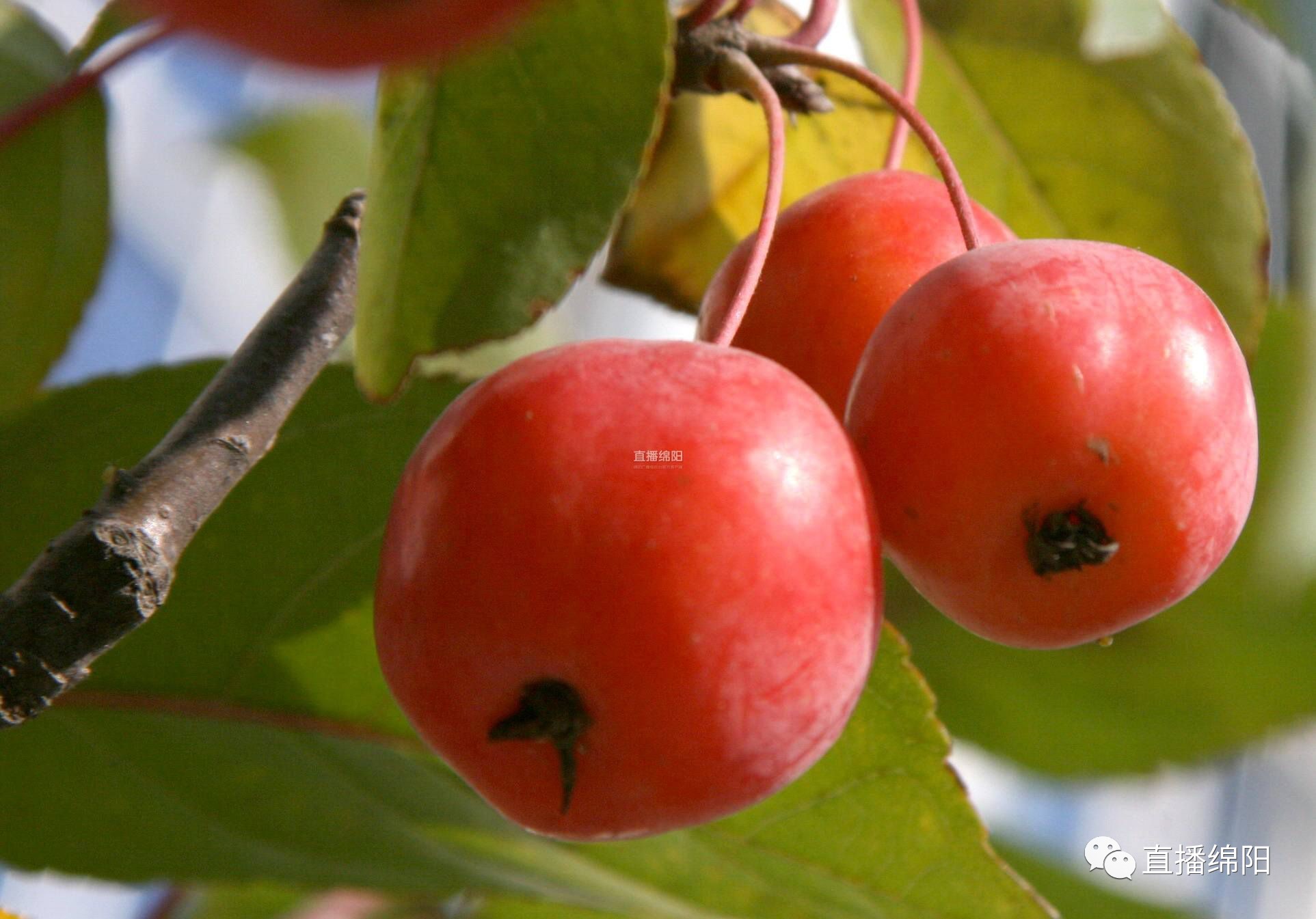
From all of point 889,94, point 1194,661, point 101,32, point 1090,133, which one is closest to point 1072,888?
point 1194,661

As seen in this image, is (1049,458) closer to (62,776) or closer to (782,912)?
(782,912)

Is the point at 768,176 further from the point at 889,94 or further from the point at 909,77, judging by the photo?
the point at 909,77

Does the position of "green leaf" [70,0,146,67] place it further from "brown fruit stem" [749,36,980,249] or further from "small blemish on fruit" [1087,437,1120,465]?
"small blemish on fruit" [1087,437,1120,465]

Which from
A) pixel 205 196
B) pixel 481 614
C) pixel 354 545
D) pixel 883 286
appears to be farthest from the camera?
pixel 205 196

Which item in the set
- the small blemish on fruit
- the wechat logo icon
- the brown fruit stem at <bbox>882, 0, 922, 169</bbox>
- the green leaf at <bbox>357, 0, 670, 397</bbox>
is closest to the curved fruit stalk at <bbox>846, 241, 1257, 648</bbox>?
the small blemish on fruit

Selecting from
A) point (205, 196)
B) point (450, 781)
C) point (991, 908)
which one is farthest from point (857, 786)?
point (205, 196)

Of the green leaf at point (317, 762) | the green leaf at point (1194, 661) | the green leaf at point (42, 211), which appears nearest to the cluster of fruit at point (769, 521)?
the green leaf at point (317, 762)

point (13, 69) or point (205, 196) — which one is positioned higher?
point (13, 69)

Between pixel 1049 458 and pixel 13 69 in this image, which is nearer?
pixel 1049 458
